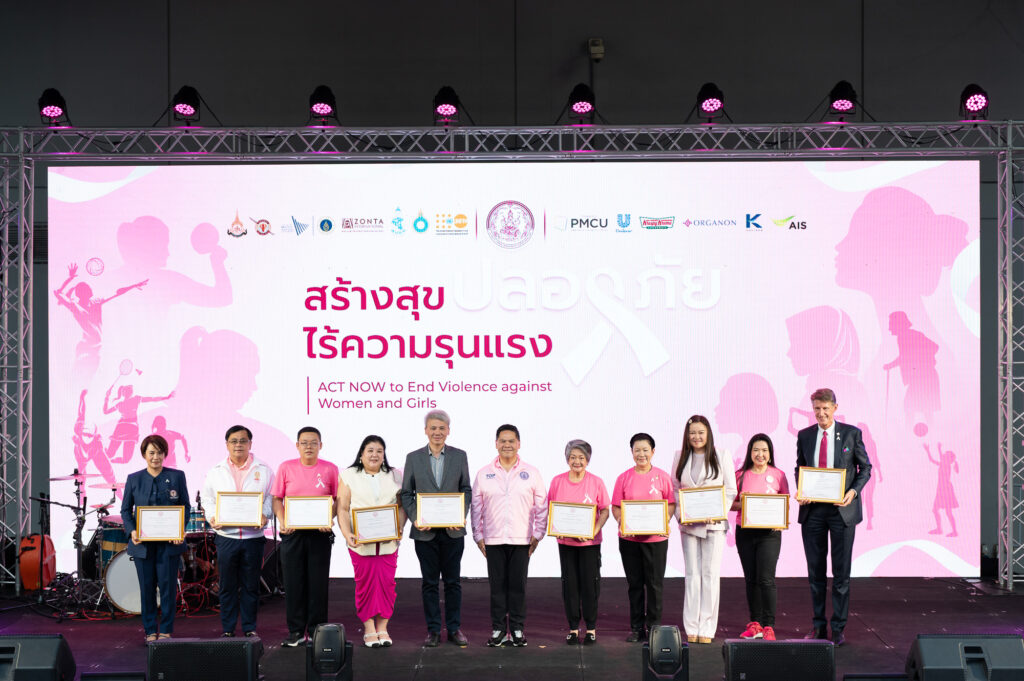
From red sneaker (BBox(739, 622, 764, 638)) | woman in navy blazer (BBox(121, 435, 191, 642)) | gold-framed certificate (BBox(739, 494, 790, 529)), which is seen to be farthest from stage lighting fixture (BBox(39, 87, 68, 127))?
red sneaker (BBox(739, 622, 764, 638))

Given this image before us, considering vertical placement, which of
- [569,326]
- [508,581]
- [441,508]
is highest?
[569,326]

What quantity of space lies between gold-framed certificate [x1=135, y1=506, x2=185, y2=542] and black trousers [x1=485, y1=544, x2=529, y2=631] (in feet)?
6.26

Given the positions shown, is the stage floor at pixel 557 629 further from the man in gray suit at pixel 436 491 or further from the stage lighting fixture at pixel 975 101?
the stage lighting fixture at pixel 975 101

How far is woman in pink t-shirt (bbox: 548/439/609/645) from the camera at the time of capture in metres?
6.16

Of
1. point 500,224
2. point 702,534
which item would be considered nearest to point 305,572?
point 702,534

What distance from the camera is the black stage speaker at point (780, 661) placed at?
445 centimetres

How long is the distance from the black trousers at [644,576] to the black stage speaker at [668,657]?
5.23ft

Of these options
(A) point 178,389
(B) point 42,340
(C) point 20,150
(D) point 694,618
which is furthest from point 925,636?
(B) point 42,340

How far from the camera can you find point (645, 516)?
6109 millimetres

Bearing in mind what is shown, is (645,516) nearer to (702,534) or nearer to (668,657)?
(702,534)

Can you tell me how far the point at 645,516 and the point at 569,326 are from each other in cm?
252

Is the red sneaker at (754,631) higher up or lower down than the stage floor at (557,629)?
higher up

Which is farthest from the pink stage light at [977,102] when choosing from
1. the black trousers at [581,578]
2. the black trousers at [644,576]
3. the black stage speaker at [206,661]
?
the black stage speaker at [206,661]

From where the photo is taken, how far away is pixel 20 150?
802cm
